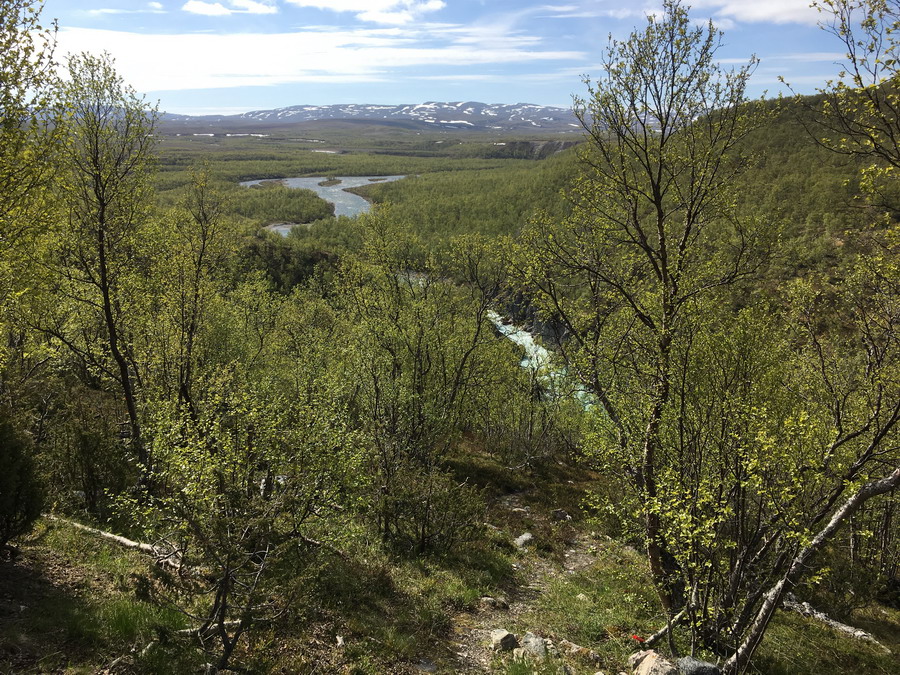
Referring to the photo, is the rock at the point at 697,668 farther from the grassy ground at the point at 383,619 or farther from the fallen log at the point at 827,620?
the fallen log at the point at 827,620

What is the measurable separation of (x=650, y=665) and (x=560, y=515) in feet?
44.1

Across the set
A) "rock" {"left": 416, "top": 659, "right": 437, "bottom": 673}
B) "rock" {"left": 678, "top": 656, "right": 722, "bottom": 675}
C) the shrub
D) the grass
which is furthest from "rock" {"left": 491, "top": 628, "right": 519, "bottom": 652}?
the shrub

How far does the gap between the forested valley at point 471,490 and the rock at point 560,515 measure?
814 mm

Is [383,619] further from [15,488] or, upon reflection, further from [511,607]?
[15,488]

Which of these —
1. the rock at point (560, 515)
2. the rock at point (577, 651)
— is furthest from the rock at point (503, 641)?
the rock at point (560, 515)

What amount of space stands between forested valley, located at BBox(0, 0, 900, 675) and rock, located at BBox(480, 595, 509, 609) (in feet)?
0.55

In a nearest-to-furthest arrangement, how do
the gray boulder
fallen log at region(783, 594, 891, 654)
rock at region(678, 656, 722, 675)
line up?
rock at region(678, 656, 722, 675), fallen log at region(783, 594, 891, 654), the gray boulder

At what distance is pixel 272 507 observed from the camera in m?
7.19

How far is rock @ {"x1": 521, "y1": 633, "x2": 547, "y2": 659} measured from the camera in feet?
33.0

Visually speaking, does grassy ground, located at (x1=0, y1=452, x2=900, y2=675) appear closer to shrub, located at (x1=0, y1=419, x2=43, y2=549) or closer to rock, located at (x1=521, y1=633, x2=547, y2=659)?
rock, located at (x1=521, y1=633, x2=547, y2=659)

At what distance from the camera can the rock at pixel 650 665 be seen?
27.6 feet

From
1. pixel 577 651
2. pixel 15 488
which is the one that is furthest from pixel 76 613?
pixel 577 651

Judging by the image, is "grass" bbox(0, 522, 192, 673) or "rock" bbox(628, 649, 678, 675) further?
"rock" bbox(628, 649, 678, 675)

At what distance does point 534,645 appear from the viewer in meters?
10.4
